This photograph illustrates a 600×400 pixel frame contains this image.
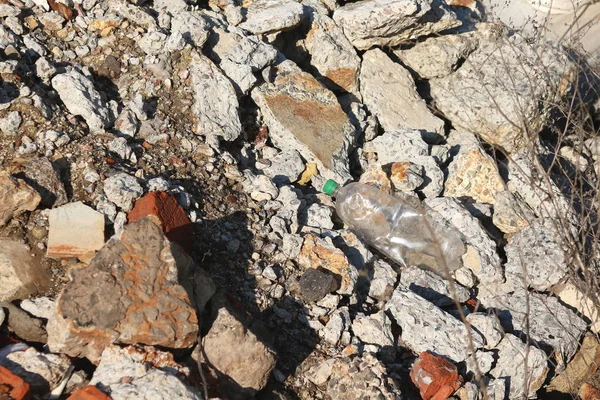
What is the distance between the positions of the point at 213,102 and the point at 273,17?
2.77 feet

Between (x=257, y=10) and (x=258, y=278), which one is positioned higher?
(x=257, y=10)

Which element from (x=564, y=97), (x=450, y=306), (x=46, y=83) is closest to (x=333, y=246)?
(x=450, y=306)

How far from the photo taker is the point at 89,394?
238cm

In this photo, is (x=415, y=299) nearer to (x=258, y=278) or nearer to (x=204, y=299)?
(x=258, y=278)

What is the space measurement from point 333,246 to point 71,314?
56.3 inches

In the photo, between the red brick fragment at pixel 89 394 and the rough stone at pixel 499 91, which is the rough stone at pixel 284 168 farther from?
the red brick fragment at pixel 89 394

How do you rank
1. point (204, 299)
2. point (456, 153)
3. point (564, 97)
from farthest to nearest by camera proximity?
point (564, 97) < point (456, 153) < point (204, 299)

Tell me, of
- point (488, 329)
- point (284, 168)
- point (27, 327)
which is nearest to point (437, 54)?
point (284, 168)

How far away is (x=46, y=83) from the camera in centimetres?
371

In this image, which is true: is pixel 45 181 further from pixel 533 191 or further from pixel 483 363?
pixel 533 191

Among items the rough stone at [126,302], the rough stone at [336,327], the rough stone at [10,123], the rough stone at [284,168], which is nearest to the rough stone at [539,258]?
the rough stone at [336,327]

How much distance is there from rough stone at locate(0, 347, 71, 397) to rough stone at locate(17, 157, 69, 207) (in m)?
0.80

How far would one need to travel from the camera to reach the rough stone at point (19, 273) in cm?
292

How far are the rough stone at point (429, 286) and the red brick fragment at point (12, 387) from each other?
195 centimetres
